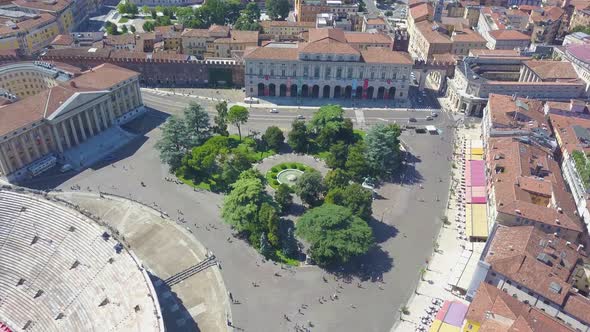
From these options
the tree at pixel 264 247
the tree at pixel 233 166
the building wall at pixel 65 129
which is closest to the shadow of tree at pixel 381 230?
the tree at pixel 264 247

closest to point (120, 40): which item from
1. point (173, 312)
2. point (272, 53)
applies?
point (272, 53)

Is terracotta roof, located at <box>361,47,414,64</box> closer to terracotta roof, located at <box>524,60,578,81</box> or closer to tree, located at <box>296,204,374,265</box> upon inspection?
terracotta roof, located at <box>524,60,578,81</box>

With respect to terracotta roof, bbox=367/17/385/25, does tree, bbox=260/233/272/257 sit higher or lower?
lower

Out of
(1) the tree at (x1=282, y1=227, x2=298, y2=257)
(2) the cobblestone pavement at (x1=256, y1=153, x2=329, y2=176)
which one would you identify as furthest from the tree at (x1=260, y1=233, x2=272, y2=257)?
(2) the cobblestone pavement at (x1=256, y1=153, x2=329, y2=176)

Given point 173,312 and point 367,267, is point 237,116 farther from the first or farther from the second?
point 173,312

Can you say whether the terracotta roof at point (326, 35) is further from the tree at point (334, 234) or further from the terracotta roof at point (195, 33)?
the tree at point (334, 234)
